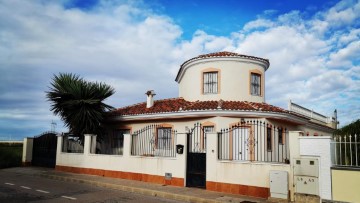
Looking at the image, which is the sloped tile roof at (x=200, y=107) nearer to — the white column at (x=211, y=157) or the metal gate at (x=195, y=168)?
the metal gate at (x=195, y=168)

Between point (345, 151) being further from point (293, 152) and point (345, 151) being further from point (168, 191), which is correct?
point (168, 191)

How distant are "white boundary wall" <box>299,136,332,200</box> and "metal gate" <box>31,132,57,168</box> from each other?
15.8 metres

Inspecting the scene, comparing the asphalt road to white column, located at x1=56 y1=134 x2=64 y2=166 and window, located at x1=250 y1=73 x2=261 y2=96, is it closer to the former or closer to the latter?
white column, located at x1=56 y1=134 x2=64 y2=166

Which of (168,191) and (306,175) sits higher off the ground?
(306,175)

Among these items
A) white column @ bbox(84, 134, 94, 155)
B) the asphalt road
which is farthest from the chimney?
the asphalt road

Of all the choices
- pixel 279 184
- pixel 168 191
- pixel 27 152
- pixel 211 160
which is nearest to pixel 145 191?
pixel 168 191

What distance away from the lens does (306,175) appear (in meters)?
9.50

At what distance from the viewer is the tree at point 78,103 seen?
57.9ft

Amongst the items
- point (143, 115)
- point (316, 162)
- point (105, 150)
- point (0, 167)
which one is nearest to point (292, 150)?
point (316, 162)

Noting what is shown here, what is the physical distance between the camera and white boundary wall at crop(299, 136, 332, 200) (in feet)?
30.2

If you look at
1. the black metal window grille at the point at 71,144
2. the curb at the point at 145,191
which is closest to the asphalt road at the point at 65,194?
the curb at the point at 145,191

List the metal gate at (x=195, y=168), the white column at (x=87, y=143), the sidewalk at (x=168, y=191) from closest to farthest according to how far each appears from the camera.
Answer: the sidewalk at (x=168, y=191) < the metal gate at (x=195, y=168) < the white column at (x=87, y=143)

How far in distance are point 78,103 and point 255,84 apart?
1056 cm

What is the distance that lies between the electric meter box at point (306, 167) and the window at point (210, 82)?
8.79 meters
